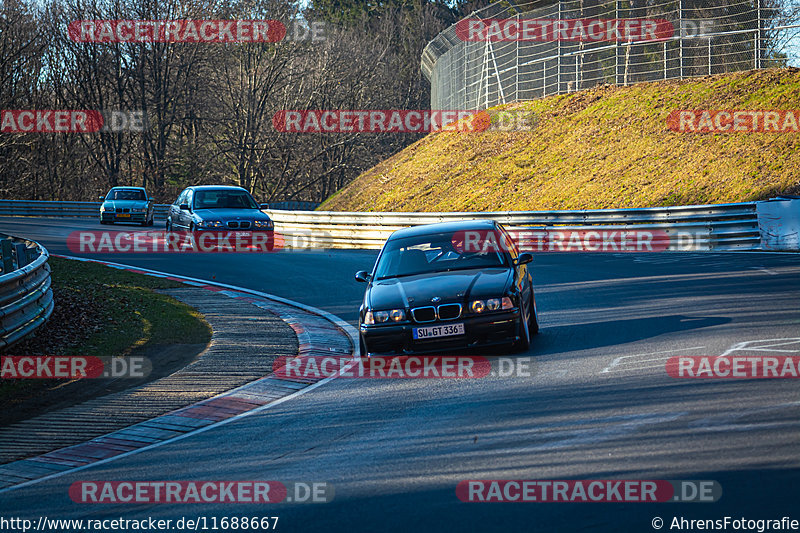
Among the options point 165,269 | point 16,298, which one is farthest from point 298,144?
point 16,298

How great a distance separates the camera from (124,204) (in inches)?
1362

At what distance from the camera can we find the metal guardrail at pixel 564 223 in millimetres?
19984

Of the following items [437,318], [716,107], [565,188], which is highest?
[716,107]

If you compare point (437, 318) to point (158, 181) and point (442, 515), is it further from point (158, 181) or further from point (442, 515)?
point (158, 181)

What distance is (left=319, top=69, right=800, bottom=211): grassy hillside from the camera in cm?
2609

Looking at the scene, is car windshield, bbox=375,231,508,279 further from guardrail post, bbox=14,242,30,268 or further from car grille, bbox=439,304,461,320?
guardrail post, bbox=14,242,30,268

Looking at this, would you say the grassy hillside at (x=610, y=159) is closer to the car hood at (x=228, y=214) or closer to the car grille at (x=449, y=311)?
the car hood at (x=228, y=214)

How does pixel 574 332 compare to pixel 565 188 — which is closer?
pixel 574 332

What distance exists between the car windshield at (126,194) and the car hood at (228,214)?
43.5 ft

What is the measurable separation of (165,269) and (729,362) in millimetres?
14336

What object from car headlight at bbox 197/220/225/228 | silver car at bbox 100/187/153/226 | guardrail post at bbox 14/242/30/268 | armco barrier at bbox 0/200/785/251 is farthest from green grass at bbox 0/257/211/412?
silver car at bbox 100/187/153/226

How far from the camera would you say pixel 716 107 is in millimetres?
29594

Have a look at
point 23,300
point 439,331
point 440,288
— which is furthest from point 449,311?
point 23,300

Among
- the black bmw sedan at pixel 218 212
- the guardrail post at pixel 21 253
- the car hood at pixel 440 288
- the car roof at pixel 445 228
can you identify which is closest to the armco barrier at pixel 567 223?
the black bmw sedan at pixel 218 212
